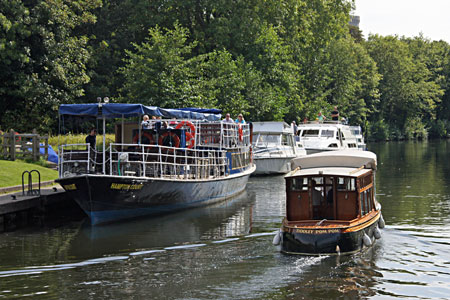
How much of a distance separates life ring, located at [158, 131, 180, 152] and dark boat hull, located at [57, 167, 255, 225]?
6.53 ft

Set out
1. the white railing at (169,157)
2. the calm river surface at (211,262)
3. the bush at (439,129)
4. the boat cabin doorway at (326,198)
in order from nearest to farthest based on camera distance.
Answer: the calm river surface at (211,262) < the boat cabin doorway at (326,198) < the white railing at (169,157) < the bush at (439,129)

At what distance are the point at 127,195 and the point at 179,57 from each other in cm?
2203

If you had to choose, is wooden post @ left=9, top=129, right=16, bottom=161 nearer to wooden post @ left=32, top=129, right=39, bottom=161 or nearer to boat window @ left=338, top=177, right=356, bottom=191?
A: wooden post @ left=32, top=129, right=39, bottom=161

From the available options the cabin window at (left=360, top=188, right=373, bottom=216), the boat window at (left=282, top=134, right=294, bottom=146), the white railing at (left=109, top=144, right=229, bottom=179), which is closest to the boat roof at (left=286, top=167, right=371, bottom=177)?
the cabin window at (left=360, top=188, right=373, bottom=216)

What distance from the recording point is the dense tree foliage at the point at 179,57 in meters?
42.8

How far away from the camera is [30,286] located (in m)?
15.2

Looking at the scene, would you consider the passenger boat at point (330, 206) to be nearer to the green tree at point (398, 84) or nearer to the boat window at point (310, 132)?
the boat window at point (310, 132)

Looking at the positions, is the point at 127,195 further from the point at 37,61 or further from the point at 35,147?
the point at 37,61

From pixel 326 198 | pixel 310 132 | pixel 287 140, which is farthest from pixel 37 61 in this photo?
pixel 326 198

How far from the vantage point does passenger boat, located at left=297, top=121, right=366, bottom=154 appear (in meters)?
46.5

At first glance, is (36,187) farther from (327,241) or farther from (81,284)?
(327,241)

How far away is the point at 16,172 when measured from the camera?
28.6m

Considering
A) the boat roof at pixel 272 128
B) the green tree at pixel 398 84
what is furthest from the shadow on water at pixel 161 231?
the green tree at pixel 398 84

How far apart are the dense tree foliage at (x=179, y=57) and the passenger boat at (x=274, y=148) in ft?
15.5
